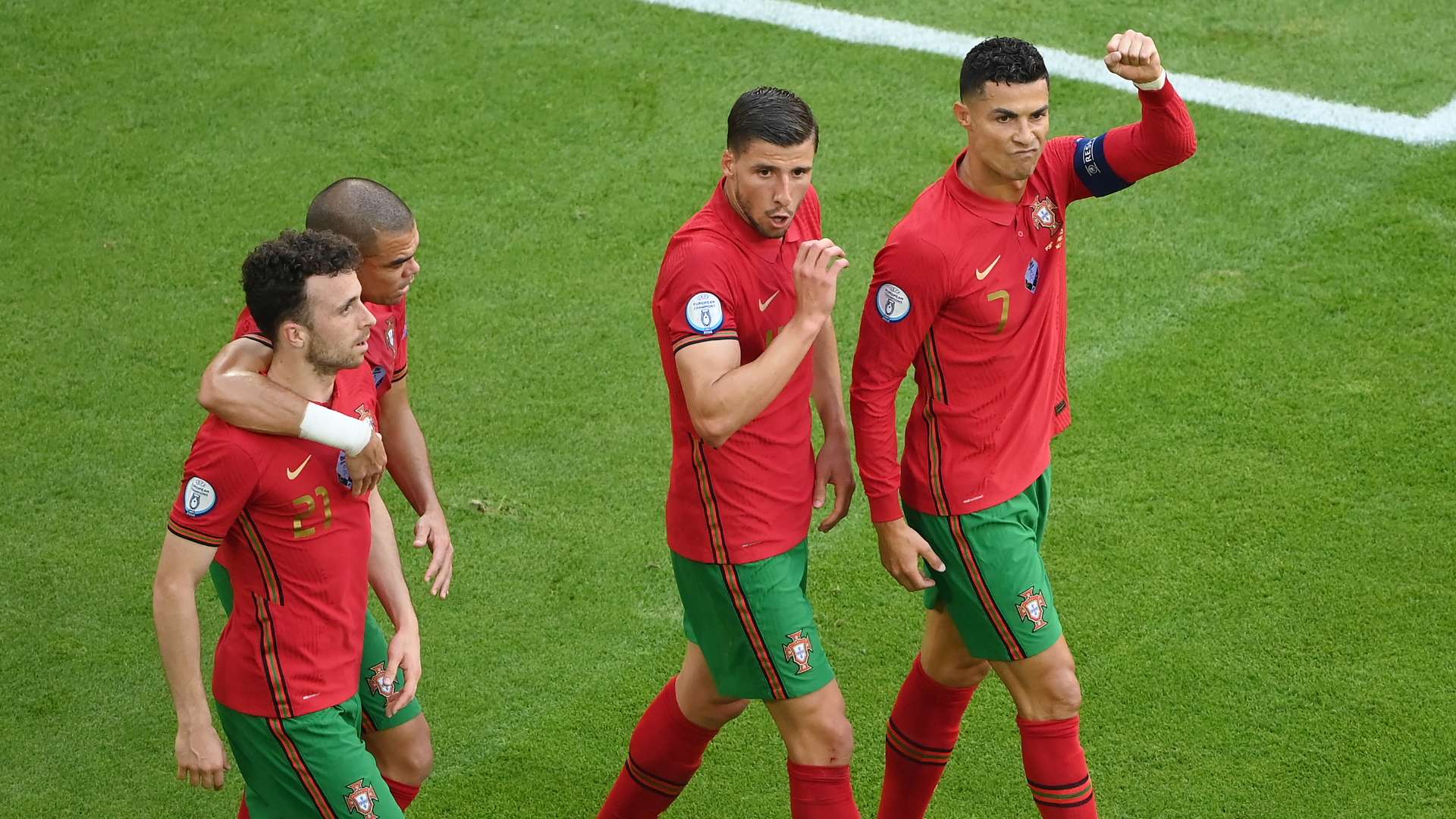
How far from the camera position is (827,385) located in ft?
13.6

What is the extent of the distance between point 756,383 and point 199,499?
3.79 feet

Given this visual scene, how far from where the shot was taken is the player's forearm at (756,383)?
352cm

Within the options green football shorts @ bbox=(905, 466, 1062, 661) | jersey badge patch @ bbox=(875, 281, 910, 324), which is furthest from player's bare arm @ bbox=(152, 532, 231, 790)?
green football shorts @ bbox=(905, 466, 1062, 661)

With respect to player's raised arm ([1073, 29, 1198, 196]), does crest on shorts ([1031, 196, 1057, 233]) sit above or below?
below

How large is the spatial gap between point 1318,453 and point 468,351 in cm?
328

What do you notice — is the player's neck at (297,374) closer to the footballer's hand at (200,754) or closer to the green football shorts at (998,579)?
the footballer's hand at (200,754)

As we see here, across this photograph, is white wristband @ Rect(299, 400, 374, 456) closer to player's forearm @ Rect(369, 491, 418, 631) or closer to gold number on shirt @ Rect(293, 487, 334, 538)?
gold number on shirt @ Rect(293, 487, 334, 538)

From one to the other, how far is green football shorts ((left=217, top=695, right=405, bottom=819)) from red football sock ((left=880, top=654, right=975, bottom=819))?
1.37m

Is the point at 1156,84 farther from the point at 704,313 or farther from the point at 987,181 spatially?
the point at 704,313

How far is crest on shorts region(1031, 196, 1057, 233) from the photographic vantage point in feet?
13.1

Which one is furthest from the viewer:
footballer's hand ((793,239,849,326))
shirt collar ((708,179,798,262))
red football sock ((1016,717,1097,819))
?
red football sock ((1016,717,1097,819))

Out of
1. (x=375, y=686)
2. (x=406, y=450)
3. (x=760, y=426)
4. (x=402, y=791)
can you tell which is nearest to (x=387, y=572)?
(x=375, y=686)

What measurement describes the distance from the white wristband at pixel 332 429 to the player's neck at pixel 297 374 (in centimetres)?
7

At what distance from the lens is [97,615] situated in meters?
5.50
